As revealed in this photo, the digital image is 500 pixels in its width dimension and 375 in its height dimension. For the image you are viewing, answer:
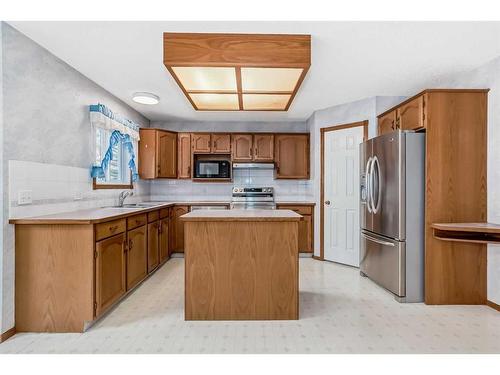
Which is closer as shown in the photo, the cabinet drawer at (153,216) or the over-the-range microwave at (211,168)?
the cabinet drawer at (153,216)

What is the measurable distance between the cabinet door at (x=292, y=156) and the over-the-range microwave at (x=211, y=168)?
0.92 meters

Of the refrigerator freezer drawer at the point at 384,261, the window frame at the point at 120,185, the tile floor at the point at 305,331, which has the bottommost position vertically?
the tile floor at the point at 305,331

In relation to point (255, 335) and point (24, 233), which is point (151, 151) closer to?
point (24, 233)

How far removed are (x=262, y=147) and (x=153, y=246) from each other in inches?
98.0

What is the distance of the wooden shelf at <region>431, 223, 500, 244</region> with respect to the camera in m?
2.43

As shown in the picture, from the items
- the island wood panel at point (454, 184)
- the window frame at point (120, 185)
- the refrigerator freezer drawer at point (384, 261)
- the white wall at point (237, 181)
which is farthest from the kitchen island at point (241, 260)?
the white wall at point (237, 181)

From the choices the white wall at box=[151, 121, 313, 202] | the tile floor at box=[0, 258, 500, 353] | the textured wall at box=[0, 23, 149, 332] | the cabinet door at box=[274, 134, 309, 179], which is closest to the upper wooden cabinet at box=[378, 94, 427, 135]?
the cabinet door at box=[274, 134, 309, 179]

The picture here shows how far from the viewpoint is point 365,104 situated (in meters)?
4.07

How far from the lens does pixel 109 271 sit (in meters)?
2.57

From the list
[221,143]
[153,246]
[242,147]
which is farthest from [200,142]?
[153,246]

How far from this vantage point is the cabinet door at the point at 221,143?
516 cm

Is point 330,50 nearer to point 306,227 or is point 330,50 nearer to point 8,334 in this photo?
point 306,227

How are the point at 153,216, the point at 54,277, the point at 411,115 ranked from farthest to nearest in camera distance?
the point at 153,216, the point at 411,115, the point at 54,277

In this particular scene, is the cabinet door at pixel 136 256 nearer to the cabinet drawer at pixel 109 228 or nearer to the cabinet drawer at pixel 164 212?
the cabinet drawer at pixel 109 228
